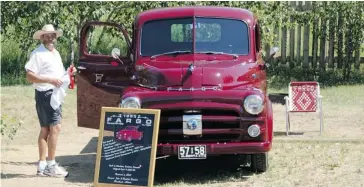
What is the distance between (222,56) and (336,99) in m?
6.45

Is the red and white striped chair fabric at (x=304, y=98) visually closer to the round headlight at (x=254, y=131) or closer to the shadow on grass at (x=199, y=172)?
the shadow on grass at (x=199, y=172)

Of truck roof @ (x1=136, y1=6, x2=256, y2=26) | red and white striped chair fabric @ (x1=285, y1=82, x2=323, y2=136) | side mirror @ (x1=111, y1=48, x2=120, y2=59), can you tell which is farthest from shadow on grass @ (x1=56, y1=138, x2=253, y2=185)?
red and white striped chair fabric @ (x1=285, y1=82, x2=323, y2=136)

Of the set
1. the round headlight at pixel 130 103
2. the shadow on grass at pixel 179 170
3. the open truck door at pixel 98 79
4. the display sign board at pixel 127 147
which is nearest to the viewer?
the display sign board at pixel 127 147

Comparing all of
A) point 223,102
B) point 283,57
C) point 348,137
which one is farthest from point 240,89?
point 283,57

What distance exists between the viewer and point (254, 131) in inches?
356

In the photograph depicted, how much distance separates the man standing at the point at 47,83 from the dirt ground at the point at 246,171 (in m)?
0.36

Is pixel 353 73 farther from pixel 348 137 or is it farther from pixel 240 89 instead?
pixel 240 89

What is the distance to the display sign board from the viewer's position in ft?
27.5

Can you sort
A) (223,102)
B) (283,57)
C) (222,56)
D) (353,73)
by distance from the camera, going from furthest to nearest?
1. (283,57)
2. (353,73)
3. (222,56)
4. (223,102)

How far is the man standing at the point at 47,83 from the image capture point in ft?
31.0

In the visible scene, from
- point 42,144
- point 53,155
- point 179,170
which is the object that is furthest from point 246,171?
point 42,144

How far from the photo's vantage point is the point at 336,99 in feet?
52.3

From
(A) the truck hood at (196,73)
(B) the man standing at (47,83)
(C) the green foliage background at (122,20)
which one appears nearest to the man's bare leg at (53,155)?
(B) the man standing at (47,83)

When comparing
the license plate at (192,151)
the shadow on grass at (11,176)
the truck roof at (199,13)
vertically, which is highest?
the truck roof at (199,13)
